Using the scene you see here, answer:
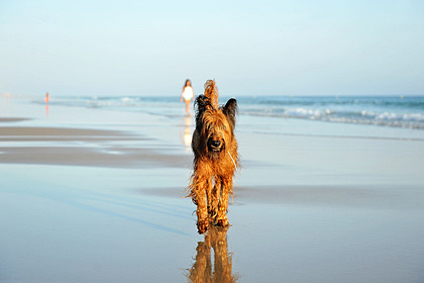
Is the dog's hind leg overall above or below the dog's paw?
above

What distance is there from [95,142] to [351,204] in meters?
8.53

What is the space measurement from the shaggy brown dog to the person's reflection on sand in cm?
28

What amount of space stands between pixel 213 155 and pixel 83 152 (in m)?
6.58

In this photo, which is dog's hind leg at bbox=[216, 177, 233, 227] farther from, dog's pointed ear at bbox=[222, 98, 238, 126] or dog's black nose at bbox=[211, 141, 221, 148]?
dog's pointed ear at bbox=[222, 98, 238, 126]

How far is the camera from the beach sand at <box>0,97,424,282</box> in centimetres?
399

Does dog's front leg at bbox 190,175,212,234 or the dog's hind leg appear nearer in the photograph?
dog's front leg at bbox 190,175,212,234

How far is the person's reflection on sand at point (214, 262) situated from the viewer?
12.7 feet

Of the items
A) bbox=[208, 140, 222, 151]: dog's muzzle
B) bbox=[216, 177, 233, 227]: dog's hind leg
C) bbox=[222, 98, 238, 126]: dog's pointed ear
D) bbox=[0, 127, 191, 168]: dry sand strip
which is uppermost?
bbox=[0, 127, 191, 168]: dry sand strip

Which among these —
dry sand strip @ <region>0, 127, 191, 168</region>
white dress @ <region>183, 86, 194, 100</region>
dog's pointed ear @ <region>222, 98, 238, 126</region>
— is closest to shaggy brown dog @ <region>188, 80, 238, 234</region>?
dog's pointed ear @ <region>222, 98, 238, 126</region>

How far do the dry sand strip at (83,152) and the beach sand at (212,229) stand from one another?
0.25 ft

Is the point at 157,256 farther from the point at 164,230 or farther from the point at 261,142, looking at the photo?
the point at 261,142

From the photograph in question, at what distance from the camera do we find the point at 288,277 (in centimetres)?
384

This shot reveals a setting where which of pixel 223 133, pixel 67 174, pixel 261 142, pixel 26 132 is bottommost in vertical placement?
pixel 223 133

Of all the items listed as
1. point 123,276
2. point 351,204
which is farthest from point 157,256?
point 351,204
